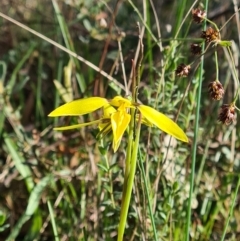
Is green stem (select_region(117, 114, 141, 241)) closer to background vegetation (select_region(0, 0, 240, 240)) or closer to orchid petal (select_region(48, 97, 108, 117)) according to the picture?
orchid petal (select_region(48, 97, 108, 117))

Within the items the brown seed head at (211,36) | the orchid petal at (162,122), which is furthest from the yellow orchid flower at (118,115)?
the brown seed head at (211,36)

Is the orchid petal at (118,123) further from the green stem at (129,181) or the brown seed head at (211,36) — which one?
the brown seed head at (211,36)

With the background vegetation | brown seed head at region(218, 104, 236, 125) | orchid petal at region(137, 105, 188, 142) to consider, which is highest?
orchid petal at region(137, 105, 188, 142)

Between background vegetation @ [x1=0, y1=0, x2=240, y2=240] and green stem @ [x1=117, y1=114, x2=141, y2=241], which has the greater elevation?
green stem @ [x1=117, y1=114, x2=141, y2=241]

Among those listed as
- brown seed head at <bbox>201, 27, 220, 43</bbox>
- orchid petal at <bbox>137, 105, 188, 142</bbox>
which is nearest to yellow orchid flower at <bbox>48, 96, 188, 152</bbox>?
orchid petal at <bbox>137, 105, 188, 142</bbox>

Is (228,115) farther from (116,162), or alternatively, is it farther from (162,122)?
(116,162)

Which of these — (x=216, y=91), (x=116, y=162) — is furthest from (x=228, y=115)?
(x=116, y=162)

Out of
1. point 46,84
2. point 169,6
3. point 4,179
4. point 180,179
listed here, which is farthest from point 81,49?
point 180,179

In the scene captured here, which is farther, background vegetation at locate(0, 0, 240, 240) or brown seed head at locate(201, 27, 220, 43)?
background vegetation at locate(0, 0, 240, 240)
